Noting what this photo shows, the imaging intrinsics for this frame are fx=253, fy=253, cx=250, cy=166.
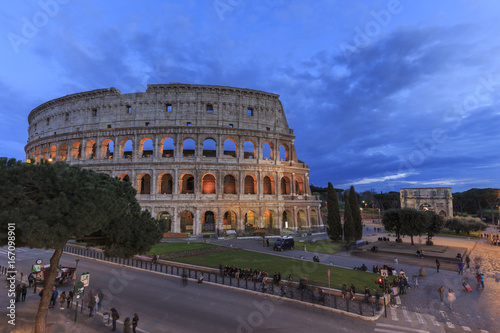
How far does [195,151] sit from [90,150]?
66.7ft

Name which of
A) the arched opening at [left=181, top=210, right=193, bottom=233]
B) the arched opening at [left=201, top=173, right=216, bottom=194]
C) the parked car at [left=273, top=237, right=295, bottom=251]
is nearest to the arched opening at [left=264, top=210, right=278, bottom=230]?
the arched opening at [left=201, top=173, right=216, bottom=194]

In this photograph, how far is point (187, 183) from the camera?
49.6m

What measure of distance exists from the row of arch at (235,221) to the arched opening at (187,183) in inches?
158

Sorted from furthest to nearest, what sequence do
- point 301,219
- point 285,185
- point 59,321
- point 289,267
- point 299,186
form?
point 285,185 < point 299,186 < point 301,219 < point 289,267 < point 59,321

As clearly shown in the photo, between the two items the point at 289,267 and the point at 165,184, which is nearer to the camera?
the point at 289,267

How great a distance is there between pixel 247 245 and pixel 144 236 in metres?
22.5

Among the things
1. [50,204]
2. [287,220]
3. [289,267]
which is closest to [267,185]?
[287,220]

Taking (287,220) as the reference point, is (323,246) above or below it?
below

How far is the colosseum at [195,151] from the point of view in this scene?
42.6 metres

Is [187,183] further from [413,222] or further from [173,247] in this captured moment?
[413,222]

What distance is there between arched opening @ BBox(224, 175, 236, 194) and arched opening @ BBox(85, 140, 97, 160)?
24.7 meters

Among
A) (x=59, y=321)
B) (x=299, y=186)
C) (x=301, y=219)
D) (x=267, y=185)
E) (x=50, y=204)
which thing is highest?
(x=267, y=185)

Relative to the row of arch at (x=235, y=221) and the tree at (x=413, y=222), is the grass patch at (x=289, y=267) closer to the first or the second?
the row of arch at (x=235, y=221)

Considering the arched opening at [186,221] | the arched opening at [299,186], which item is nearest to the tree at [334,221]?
the arched opening at [299,186]
